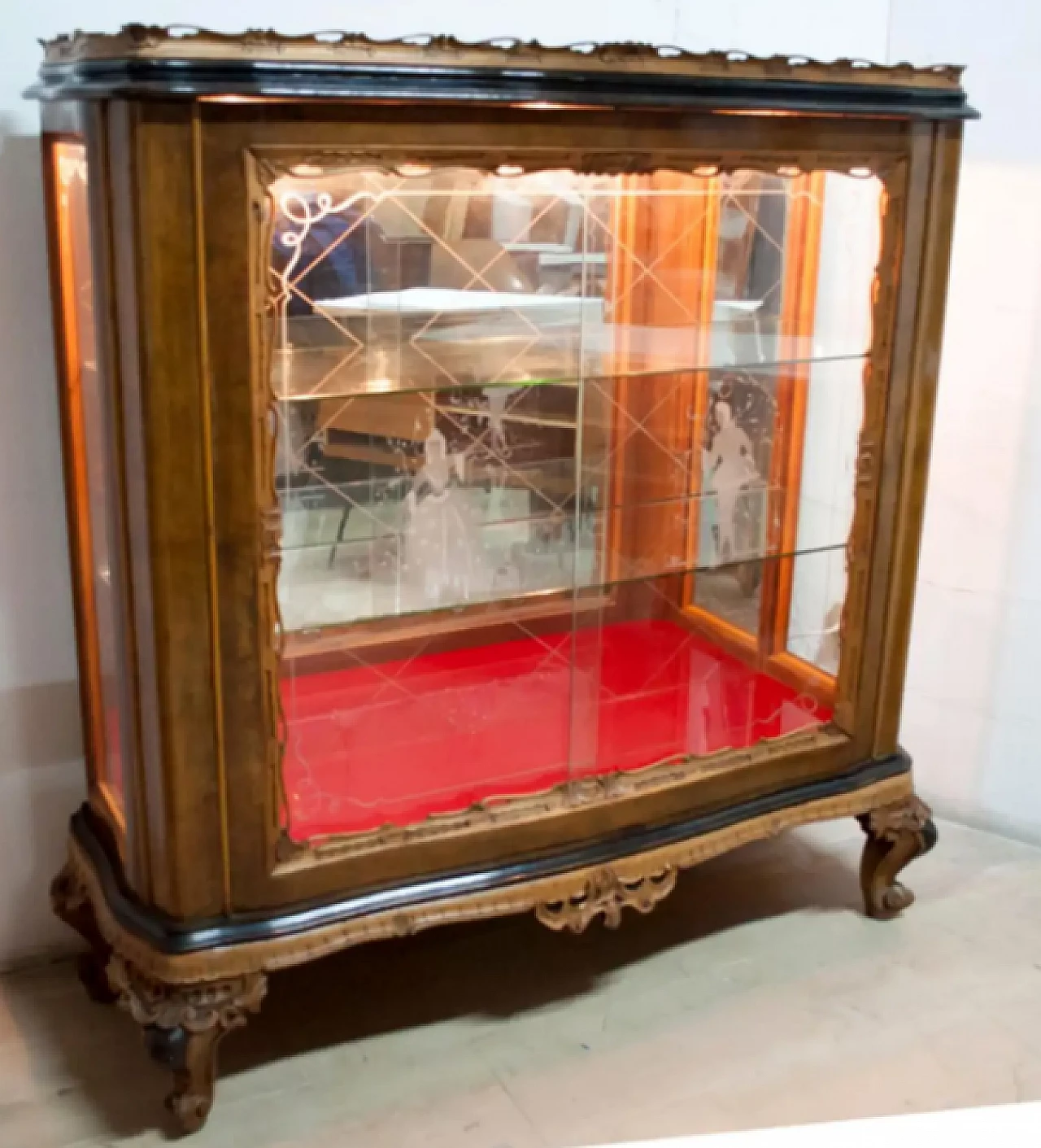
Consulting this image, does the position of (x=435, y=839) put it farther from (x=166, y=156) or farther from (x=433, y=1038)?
(x=166, y=156)

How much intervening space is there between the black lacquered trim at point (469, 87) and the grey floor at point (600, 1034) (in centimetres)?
122

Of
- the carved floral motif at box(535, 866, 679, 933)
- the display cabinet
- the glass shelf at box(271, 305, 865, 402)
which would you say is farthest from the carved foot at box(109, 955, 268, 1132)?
the glass shelf at box(271, 305, 865, 402)

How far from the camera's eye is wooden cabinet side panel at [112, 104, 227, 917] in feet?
4.25

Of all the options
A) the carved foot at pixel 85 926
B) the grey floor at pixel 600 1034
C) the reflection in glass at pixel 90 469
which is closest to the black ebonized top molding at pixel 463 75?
the reflection in glass at pixel 90 469

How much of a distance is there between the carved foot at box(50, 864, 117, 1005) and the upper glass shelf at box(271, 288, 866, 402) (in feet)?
2.59

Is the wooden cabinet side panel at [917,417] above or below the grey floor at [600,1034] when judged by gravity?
above

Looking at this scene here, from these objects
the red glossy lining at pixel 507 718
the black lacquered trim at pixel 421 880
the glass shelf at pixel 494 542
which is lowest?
the black lacquered trim at pixel 421 880

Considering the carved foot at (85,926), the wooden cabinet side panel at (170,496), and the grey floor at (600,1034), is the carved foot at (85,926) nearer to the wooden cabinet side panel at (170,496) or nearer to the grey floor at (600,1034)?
the grey floor at (600,1034)

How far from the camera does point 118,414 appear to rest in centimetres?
141

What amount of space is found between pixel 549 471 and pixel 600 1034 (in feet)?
2.60

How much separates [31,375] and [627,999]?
121 cm

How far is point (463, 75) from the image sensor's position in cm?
137

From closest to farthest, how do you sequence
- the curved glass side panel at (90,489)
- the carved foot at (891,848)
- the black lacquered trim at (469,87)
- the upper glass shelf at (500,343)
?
1. the black lacquered trim at (469,87)
2. the curved glass side panel at (90,489)
3. the upper glass shelf at (500,343)
4. the carved foot at (891,848)

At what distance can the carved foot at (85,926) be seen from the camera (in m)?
1.81
